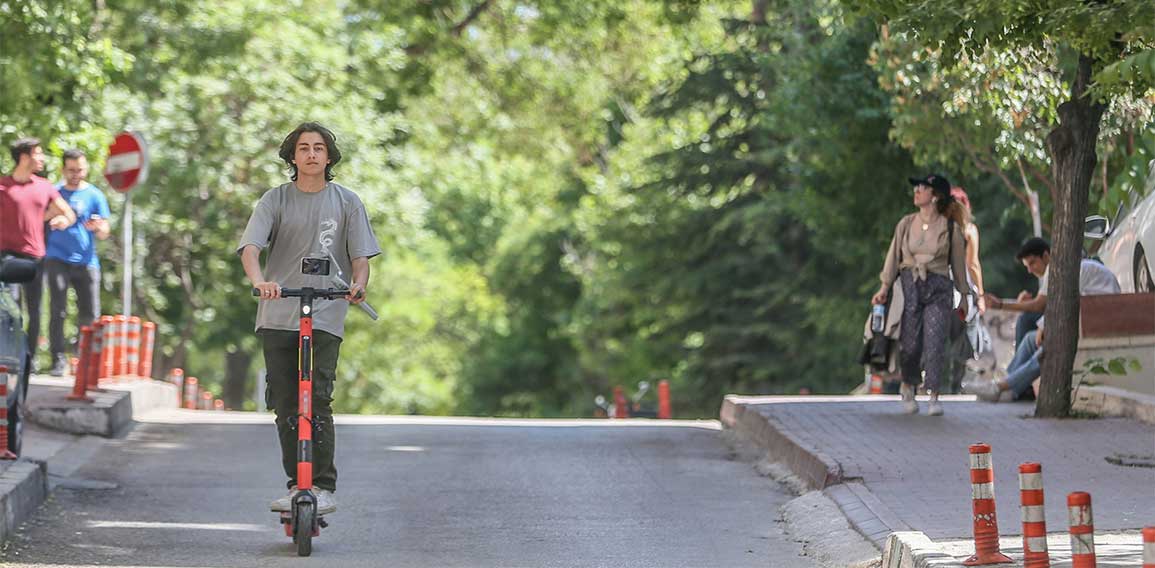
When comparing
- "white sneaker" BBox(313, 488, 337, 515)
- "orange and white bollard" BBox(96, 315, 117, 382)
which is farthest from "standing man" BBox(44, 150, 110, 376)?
"white sneaker" BBox(313, 488, 337, 515)

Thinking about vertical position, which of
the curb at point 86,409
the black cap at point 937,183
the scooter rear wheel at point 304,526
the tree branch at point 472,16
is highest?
the tree branch at point 472,16

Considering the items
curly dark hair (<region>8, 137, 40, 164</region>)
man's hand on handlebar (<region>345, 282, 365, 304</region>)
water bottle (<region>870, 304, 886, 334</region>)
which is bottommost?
water bottle (<region>870, 304, 886, 334</region>)

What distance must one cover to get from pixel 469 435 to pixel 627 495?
3909 mm

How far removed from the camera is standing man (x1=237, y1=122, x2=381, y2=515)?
9.12 m

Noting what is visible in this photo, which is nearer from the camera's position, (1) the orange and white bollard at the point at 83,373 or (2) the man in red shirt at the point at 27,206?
(1) the orange and white bollard at the point at 83,373

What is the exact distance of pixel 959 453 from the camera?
11703 millimetres

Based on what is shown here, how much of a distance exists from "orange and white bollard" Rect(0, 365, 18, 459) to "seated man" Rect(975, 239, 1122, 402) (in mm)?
7665

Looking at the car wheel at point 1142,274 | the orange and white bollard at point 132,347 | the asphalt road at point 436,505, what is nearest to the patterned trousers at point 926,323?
the asphalt road at point 436,505

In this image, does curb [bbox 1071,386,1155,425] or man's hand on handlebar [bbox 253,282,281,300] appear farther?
curb [bbox 1071,386,1155,425]

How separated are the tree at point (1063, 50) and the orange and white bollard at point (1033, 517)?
2.43m

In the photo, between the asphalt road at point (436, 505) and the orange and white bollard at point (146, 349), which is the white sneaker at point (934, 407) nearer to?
the asphalt road at point (436, 505)

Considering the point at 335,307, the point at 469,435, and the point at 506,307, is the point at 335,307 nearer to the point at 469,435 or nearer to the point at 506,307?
the point at 469,435

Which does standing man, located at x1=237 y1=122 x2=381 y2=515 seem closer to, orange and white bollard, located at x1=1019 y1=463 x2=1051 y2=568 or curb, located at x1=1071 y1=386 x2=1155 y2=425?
orange and white bollard, located at x1=1019 y1=463 x2=1051 y2=568

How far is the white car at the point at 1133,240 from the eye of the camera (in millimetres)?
15234
